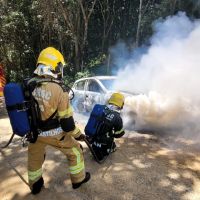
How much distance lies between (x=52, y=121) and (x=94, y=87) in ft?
19.9

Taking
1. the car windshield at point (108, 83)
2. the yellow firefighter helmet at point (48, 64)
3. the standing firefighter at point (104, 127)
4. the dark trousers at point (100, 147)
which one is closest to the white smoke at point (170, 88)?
the car windshield at point (108, 83)

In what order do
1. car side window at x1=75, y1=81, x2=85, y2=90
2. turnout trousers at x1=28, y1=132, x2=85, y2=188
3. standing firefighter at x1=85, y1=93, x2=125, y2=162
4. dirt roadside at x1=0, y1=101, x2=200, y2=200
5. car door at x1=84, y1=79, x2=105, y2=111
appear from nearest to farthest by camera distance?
turnout trousers at x1=28, y1=132, x2=85, y2=188
dirt roadside at x1=0, y1=101, x2=200, y2=200
standing firefighter at x1=85, y1=93, x2=125, y2=162
car door at x1=84, y1=79, x2=105, y2=111
car side window at x1=75, y1=81, x2=85, y2=90

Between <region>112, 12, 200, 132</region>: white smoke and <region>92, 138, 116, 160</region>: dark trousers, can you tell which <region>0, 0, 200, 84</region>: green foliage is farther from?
<region>92, 138, 116, 160</region>: dark trousers

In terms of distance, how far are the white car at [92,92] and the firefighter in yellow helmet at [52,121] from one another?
4919 mm

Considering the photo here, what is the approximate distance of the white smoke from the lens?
26.3 feet

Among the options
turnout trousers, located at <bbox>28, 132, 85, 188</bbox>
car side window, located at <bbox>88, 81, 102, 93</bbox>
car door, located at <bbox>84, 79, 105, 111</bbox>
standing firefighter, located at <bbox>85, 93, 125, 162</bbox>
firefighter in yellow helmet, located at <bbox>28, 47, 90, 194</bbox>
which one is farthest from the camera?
car side window, located at <bbox>88, 81, 102, 93</bbox>

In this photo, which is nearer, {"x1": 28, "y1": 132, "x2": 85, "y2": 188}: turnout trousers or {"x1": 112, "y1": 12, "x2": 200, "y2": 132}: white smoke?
{"x1": 28, "y1": 132, "x2": 85, "y2": 188}: turnout trousers

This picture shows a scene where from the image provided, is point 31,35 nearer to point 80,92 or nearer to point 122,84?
point 80,92

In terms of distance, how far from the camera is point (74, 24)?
63.7 feet

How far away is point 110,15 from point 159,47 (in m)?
10.2

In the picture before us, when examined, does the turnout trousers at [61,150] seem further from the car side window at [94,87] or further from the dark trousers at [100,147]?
the car side window at [94,87]

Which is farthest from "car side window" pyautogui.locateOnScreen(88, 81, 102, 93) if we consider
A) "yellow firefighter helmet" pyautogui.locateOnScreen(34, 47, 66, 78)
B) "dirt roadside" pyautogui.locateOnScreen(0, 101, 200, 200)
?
"yellow firefighter helmet" pyautogui.locateOnScreen(34, 47, 66, 78)

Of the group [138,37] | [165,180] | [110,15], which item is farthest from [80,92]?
[110,15]

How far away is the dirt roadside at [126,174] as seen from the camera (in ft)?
15.6
